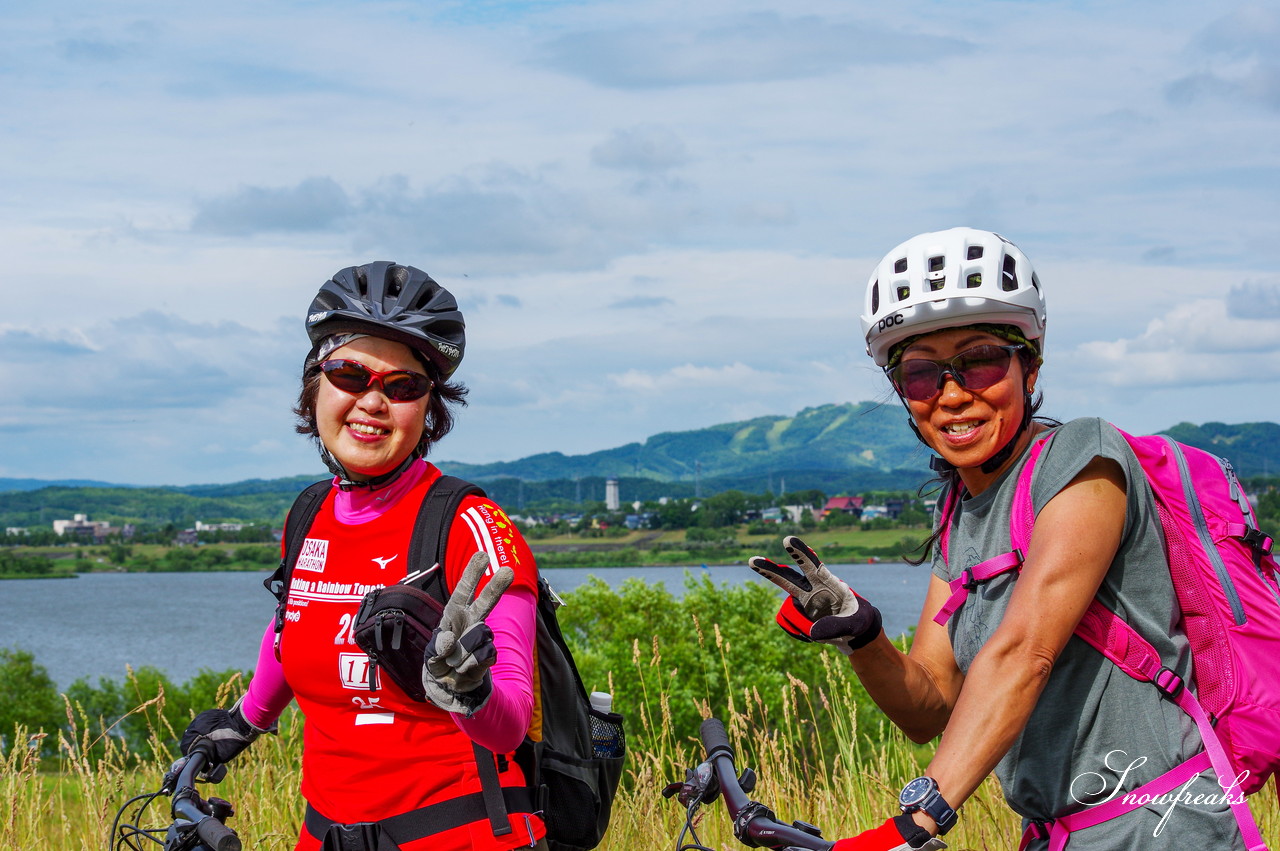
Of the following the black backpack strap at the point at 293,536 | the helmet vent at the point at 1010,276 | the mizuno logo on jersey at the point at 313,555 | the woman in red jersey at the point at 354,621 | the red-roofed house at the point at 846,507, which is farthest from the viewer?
the red-roofed house at the point at 846,507

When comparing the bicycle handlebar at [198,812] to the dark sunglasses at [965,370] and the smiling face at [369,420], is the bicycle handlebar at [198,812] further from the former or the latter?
the dark sunglasses at [965,370]

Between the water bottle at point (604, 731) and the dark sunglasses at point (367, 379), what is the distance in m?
1.04

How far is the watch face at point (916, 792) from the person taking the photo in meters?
2.12

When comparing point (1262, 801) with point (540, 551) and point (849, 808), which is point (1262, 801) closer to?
point (849, 808)

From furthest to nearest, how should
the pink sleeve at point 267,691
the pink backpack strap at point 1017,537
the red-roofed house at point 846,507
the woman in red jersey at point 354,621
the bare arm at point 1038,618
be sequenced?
the red-roofed house at point 846,507 < the pink sleeve at point 267,691 < the woman in red jersey at point 354,621 < the pink backpack strap at point 1017,537 < the bare arm at point 1038,618

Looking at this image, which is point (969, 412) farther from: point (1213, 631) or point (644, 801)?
point (644, 801)

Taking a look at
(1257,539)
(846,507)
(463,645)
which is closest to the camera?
(463,645)

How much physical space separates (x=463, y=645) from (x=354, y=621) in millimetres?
657

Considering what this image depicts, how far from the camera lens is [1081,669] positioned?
2.43 meters

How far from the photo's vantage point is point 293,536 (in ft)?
10.8

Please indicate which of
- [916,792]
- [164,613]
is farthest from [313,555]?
[164,613]

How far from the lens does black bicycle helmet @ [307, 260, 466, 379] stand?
3299 mm

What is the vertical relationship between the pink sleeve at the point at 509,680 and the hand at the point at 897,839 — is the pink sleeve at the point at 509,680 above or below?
above

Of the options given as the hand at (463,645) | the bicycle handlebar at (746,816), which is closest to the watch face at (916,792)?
the bicycle handlebar at (746,816)
